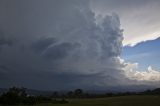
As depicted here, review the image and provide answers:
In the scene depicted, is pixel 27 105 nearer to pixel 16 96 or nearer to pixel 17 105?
pixel 17 105

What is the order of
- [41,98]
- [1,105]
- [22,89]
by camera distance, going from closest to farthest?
[1,105] < [41,98] < [22,89]

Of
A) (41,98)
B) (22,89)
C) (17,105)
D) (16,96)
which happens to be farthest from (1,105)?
(22,89)

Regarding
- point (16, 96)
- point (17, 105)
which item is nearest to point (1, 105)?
point (17, 105)

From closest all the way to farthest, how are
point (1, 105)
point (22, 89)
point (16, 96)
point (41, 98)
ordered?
1. point (1, 105)
2. point (16, 96)
3. point (41, 98)
4. point (22, 89)

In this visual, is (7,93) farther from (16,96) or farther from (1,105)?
(1,105)

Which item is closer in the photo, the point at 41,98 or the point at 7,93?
the point at 7,93

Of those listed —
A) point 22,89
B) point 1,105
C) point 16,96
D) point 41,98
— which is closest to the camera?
point 1,105

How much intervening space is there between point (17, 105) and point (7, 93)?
55.1 ft

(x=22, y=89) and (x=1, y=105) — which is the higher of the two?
(x=22, y=89)

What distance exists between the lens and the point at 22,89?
17688 centimetres

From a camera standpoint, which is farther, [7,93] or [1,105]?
[7,93]

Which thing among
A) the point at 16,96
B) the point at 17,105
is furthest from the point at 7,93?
the point at 17,105

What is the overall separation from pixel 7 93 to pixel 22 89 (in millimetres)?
35334

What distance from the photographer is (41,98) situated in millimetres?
157625
